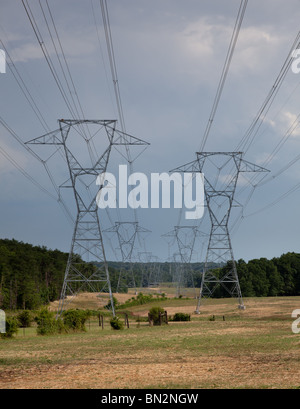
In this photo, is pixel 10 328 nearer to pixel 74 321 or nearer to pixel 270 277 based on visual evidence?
pixel 74 321

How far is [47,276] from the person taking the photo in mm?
146250

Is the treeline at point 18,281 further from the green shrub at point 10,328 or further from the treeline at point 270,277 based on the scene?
the treeline at point 270,277

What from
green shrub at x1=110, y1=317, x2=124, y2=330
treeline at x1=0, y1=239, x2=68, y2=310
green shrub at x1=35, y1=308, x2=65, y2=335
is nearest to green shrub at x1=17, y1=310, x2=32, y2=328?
green shrub at x1=35, y1=308, x2=65, y2=335

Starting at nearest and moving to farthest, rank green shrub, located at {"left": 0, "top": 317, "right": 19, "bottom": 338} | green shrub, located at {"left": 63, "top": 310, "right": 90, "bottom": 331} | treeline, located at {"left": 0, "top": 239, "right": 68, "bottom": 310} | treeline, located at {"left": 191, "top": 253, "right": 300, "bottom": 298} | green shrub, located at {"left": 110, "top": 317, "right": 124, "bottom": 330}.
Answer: green shrub, located at {"left": 0, "top": 317, "right": 19, "bottom": 338} < green shrub, located at {"left": 63, "top": 310, "right": 90, "bottom": 331} < green shrub, located at {"left": 110, "top": 317, "right": 124, "bottom": 330} < treeline, located at {"left": 0, "top": 239, "right": 68, "bottom": 310} < treeline, located at {"left": 191, "top": 253, "right": 300, "bottom": 298}

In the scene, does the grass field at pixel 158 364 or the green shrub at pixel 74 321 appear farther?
the green shrub at pixel 74 321

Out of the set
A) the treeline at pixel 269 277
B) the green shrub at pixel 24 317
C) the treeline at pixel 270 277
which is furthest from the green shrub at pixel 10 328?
the treeline at pixel 270 277

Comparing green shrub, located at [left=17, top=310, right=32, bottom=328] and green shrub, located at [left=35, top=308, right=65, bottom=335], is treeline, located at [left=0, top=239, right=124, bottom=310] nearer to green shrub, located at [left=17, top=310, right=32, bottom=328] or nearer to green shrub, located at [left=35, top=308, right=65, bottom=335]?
green shrub, located at [left=17, top=310, right=32, bottom=328]

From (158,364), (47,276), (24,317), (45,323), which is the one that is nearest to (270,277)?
(47,276)

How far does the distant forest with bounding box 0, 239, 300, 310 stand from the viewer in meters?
105

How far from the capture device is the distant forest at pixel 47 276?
346 ft

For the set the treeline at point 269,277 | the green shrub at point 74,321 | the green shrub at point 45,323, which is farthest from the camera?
the treeline at point 269,277

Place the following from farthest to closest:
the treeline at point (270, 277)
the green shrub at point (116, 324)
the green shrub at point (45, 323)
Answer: the treeline at point (270, 277) → the green shrub at point (116, 324) → the green shrub at point (45, 323)

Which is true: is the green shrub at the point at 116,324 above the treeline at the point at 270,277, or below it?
below
